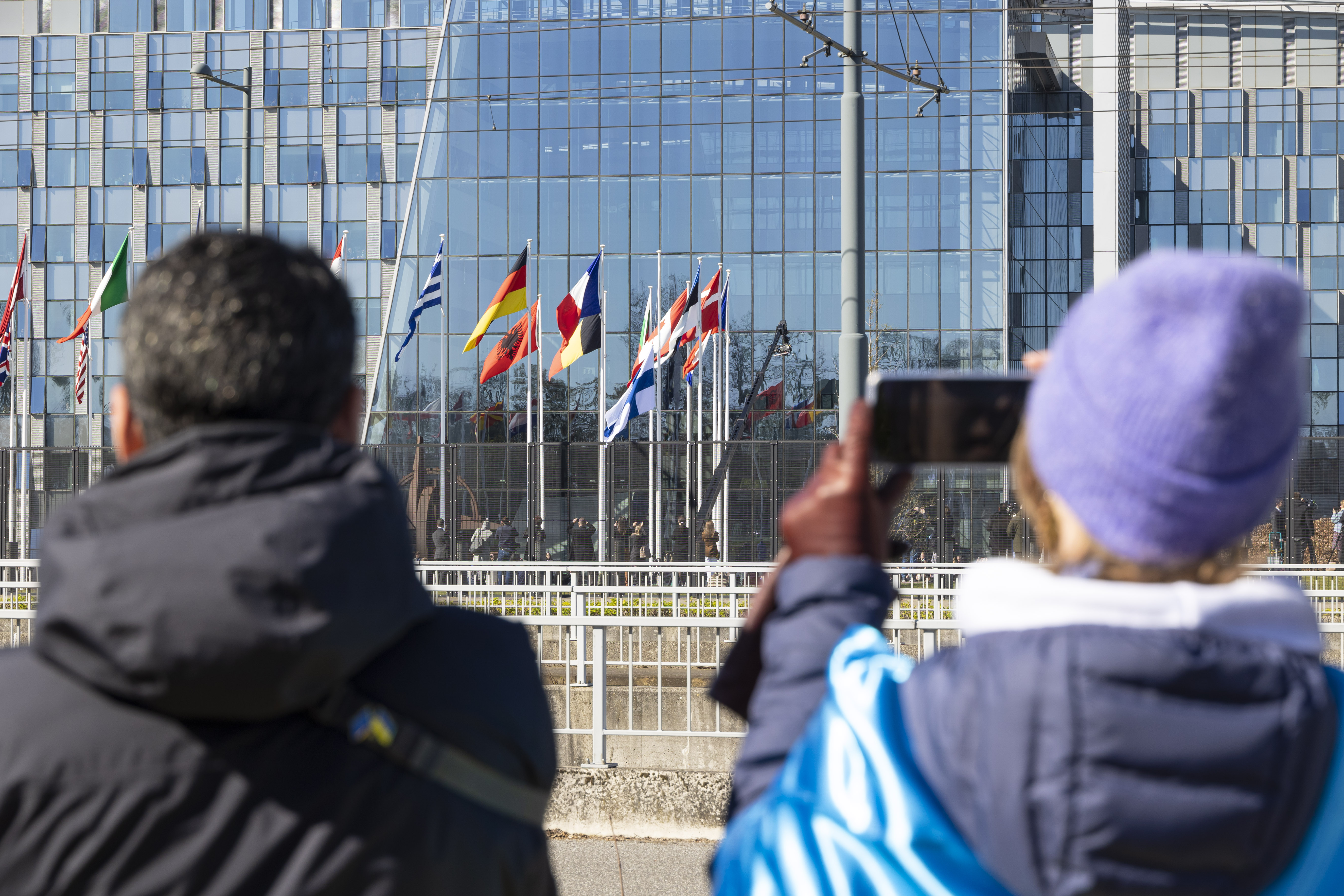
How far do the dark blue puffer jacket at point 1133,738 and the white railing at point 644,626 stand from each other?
414 centimetres

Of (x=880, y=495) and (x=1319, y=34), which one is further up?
(x=1319, y=34)

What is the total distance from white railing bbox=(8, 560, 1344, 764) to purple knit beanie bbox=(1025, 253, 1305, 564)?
4.13 metres

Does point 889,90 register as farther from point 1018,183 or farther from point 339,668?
point 339,668

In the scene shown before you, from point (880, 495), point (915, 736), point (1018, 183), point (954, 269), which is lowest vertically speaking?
point (915, 736)

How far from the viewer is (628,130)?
36.7m

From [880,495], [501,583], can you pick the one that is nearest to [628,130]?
[501,583]

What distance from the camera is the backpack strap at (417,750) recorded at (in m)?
1.21

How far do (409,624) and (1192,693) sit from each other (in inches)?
28.6

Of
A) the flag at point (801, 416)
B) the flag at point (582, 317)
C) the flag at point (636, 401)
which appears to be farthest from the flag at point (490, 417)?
the flag at point (636, 401)

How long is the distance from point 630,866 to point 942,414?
4.90m

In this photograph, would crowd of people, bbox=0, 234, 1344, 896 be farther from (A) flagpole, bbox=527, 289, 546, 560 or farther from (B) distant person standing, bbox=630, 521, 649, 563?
(A) flagpole, bbox=527, 289, 546, 560

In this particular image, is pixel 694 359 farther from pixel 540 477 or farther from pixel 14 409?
pixel 14 409

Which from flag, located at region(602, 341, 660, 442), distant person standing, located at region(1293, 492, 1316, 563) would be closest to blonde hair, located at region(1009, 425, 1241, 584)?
flag, located at region(602, 341, 660, 442)

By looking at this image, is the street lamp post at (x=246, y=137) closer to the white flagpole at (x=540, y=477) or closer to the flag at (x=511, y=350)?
the flag at (x=511, y=350)
